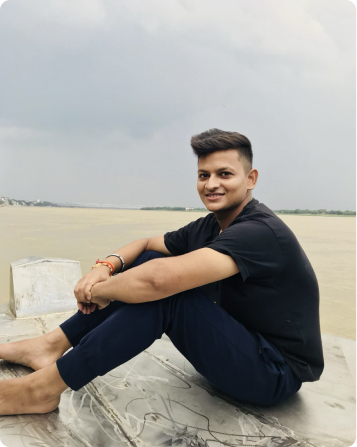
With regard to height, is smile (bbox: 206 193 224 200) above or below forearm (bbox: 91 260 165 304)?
above

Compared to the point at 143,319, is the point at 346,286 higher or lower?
lower

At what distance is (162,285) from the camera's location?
3.80 ft

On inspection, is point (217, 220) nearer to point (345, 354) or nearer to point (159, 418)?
point (159, 418)

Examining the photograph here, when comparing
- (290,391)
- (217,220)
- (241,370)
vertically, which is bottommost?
(290,391)

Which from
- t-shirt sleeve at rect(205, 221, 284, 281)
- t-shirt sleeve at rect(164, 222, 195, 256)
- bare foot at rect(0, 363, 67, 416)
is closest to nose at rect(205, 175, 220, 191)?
t-shirt sleeve at rect(205, 221, 284, 281)

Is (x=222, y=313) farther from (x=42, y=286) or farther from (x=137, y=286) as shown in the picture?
(x=42, y=286)

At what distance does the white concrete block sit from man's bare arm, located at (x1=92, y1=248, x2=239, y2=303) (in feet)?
6.09

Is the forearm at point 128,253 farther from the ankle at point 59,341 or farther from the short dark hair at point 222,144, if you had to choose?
the short dark hair at point 222,144

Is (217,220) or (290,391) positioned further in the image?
(217,220)

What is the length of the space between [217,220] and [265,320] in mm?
526

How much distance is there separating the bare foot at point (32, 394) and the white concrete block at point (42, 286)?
1.51 m

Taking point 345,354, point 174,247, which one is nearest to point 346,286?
point 345,354

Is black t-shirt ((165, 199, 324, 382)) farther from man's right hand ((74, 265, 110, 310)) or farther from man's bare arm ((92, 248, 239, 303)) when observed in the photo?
man's right hand ((74, 265, 110, 310))

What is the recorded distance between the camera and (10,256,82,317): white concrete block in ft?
9.02
